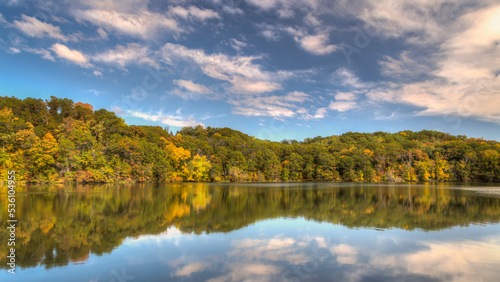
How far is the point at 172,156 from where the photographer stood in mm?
57656

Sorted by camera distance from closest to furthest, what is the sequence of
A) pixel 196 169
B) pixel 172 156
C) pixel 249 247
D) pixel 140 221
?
Answer: pixel 249 247 < pixel 140 221 < pixel 172 156 < pixel 196 169

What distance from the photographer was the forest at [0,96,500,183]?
4053 centimetres

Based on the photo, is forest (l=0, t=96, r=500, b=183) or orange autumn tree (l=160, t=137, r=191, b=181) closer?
forest (l=0, t=96, r=500, b=183)

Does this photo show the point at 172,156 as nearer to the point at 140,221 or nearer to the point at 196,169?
the point at 196,169

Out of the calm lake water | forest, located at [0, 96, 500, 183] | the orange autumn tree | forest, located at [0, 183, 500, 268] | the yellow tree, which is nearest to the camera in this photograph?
the calm lake water

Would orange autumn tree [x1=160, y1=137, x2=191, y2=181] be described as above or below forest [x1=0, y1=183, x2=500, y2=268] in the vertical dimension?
above

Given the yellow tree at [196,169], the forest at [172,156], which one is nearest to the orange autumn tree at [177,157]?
the forest at [172,156]

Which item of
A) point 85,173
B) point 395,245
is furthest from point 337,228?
point 85,173

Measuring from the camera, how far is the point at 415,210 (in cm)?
1703

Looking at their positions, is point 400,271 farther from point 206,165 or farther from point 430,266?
point 206,165

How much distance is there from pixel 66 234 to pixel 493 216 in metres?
20.8

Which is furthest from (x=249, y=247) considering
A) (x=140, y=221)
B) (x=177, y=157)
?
(x=177, y=157)

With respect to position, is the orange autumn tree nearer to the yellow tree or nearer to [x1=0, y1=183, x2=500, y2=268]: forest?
the yellow tree

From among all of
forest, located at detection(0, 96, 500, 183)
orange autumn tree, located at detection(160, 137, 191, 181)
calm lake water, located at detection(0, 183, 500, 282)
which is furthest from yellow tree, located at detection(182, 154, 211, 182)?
calm lake water, located at detection(0, 183, 500, 282)
